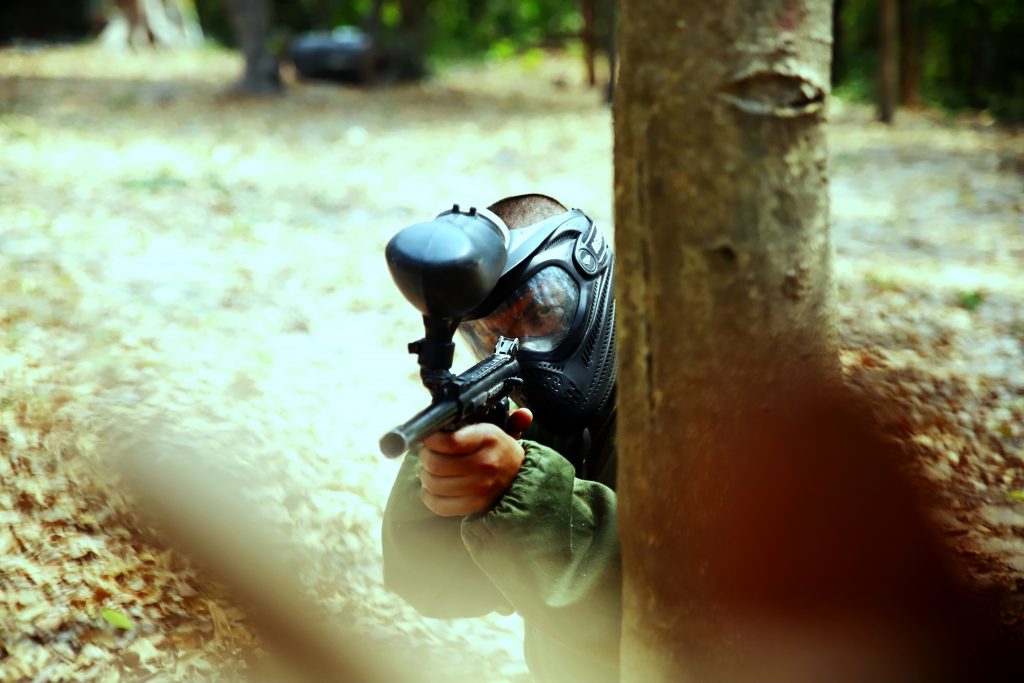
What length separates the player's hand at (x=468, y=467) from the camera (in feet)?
5.71

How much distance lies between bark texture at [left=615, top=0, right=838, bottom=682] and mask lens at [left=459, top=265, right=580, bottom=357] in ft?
1.77

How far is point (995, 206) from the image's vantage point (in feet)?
26.1

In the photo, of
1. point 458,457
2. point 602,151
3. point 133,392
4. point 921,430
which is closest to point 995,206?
point 602,151

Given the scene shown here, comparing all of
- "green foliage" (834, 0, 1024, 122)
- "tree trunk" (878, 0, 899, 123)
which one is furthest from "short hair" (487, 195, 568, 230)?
"green foliage" (834, 0, 1024, 122)

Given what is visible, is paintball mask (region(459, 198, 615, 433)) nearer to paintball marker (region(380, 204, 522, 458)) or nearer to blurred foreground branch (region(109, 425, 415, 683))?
paintball marker (region(380, 204, 522, 458))

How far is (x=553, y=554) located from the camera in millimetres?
1813

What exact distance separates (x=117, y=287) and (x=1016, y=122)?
11.0 m

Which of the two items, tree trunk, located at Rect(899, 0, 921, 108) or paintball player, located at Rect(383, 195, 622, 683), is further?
tree trunk, located at Rect(899, 0, 921, 108)

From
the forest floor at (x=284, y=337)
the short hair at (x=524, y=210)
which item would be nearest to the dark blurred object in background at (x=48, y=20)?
the forest floor at (x=284, y=337)

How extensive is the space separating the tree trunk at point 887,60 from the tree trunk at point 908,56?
8.88ft

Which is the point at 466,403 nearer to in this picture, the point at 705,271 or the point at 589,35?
the point at 705,271

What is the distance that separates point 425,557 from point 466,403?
0.61 meters

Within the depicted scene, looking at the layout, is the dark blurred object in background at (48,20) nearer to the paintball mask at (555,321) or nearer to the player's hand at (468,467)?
the paintball mask at (555,321)

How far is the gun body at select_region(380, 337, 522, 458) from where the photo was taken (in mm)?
1508
